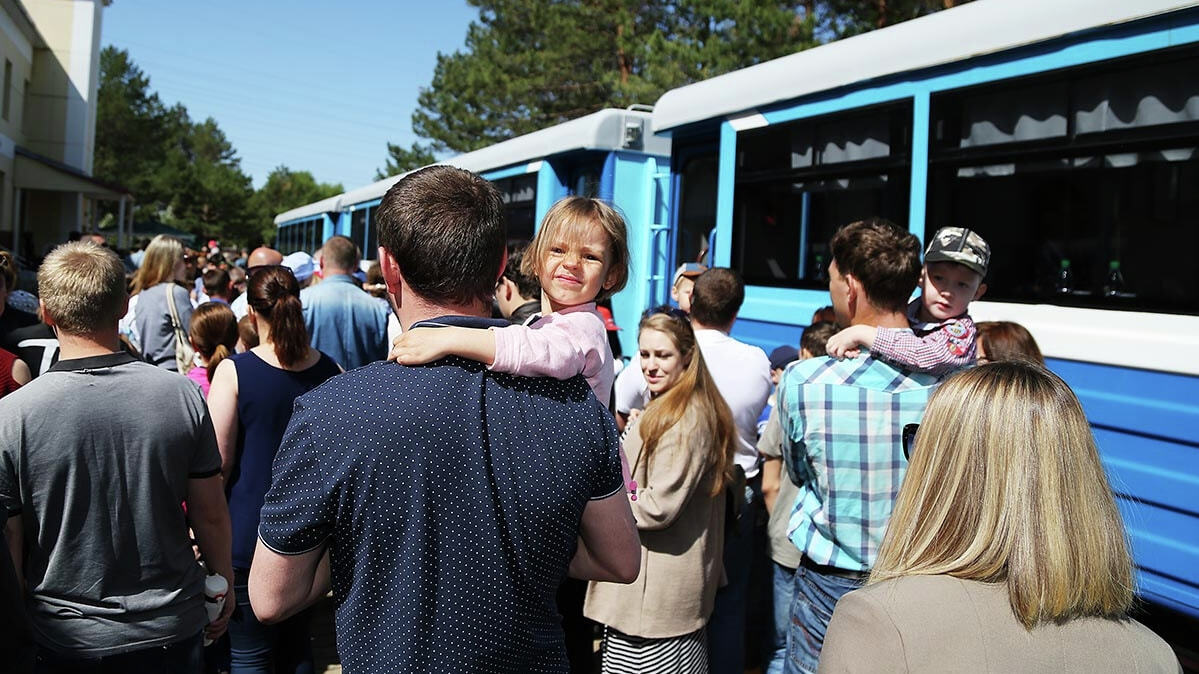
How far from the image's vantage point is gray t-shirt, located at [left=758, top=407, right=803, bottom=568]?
158 inches

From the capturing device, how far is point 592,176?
9234mm

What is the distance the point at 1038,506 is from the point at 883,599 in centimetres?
29

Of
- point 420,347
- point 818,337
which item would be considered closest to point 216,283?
point 818,337

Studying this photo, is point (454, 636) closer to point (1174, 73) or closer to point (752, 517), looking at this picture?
point (752, 517)

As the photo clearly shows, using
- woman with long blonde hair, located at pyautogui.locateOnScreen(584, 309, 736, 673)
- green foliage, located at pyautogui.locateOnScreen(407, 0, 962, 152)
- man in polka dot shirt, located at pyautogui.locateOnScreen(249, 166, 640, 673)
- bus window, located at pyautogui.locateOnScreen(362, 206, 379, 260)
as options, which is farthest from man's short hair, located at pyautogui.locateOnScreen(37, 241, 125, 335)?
green foliage, located at pyautogui.locateOnScreen(407, 0, 962, 152)

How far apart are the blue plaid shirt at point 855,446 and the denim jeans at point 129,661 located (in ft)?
6.33

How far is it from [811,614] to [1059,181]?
2835 millimetres

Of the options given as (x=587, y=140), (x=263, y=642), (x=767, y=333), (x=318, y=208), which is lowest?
(x=263, y=642)

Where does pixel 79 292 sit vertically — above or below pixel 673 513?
above

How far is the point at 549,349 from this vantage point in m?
1.95

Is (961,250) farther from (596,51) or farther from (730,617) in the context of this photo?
(596,51)

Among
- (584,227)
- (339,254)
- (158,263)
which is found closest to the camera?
(584,227)

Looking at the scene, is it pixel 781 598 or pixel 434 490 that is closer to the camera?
pixel 434 490

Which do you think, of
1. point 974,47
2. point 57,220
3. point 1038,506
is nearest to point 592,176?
point 974,47
